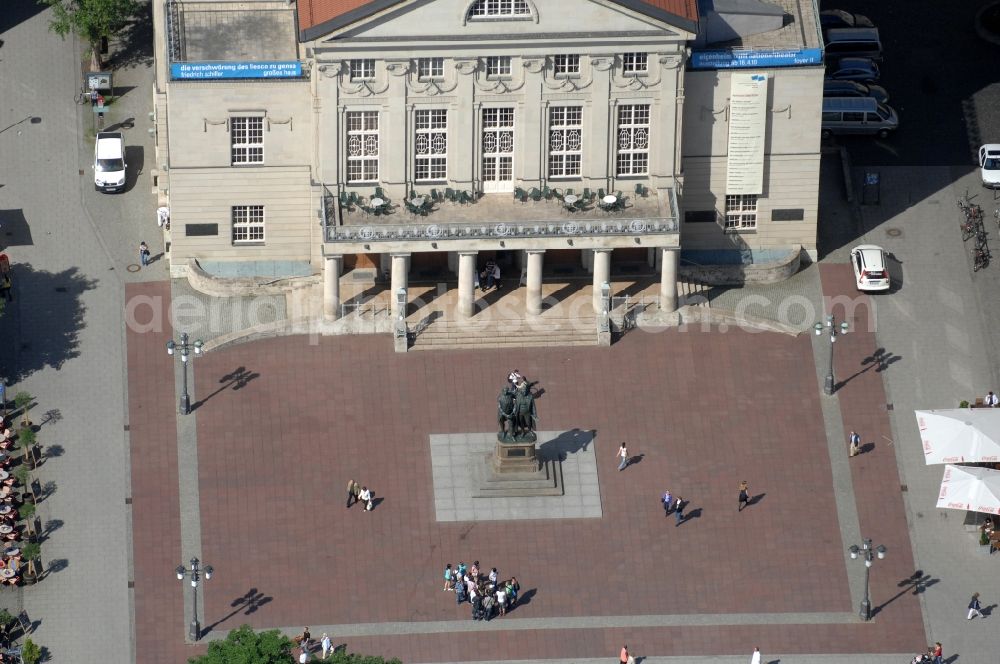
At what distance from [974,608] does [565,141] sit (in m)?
32.3

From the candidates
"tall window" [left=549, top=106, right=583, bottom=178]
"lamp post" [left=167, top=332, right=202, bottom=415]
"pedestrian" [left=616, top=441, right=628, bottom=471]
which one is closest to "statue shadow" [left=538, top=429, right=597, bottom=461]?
"pedestrian" [left=616, top=441, right=628, bottom=471]

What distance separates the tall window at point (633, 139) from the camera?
578ft

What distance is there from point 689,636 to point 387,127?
31285 mm

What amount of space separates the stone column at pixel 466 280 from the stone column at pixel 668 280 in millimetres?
9790

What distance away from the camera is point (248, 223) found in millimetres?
180500

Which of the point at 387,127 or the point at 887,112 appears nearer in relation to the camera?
the point at 387,127

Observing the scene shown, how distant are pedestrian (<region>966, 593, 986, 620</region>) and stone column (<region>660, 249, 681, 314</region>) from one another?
940 inches

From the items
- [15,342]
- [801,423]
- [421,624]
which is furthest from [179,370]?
[801,423]

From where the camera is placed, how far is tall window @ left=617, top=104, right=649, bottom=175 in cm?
17625

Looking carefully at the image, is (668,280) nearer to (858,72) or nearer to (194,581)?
(858,72)

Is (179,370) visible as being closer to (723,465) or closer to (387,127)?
(387,127)

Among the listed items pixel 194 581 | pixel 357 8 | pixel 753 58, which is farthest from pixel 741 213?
pixel 194 581

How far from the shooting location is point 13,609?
164 metres

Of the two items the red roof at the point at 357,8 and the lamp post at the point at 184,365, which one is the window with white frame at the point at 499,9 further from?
the lamp post at the point at 184,365
